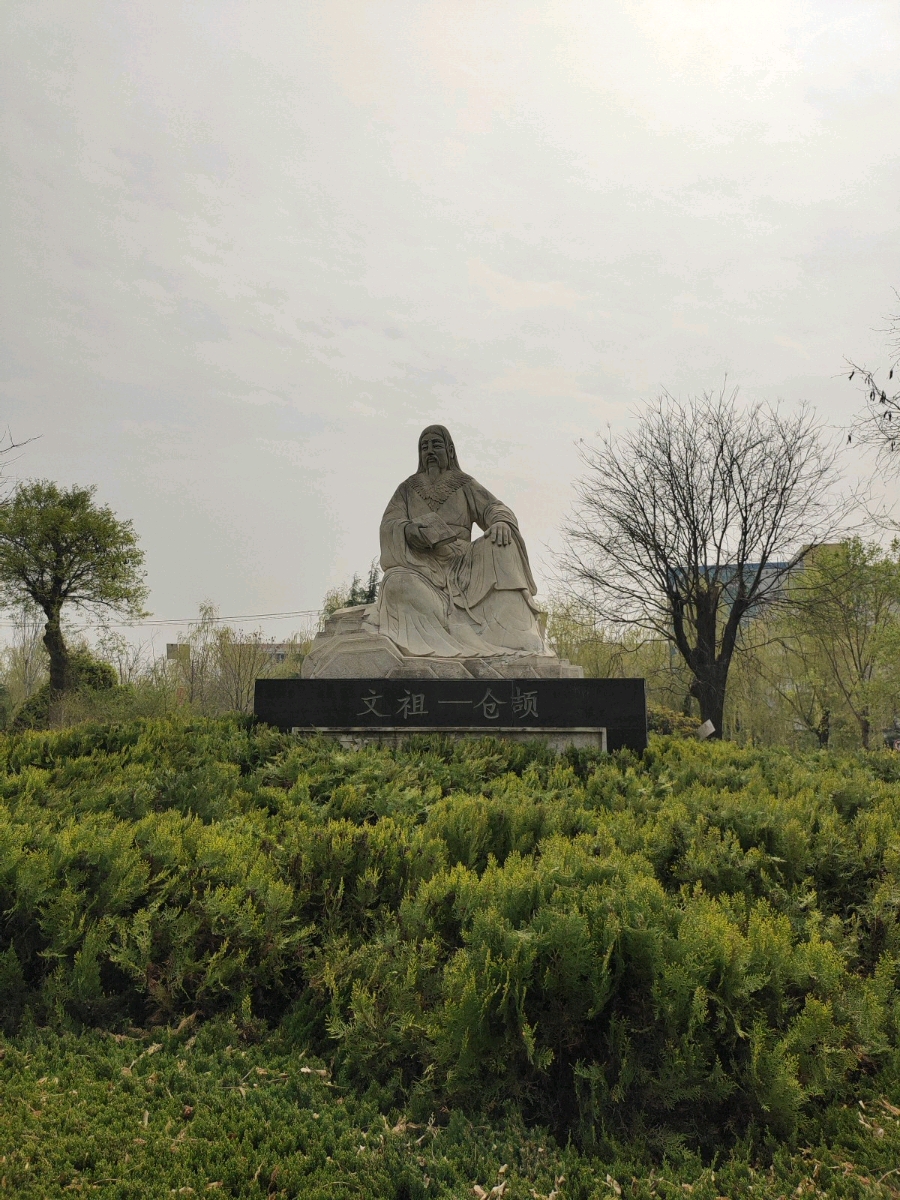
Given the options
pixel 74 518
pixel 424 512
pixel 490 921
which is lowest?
pixel 490 921

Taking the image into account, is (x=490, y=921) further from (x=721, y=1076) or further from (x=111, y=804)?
(x=111, y=804)

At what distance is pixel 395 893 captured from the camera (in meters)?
3.51

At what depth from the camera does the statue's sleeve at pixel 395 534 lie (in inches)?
306

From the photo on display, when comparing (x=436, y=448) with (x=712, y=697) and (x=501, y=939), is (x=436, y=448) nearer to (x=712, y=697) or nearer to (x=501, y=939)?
(x=501, y=939)

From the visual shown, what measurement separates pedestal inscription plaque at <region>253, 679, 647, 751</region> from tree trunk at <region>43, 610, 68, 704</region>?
11.8 meters

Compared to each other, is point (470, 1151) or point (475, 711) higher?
point (475, 711)

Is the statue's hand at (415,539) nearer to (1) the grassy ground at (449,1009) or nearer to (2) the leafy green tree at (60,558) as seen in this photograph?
(1) the grassy ground at (449,1009)

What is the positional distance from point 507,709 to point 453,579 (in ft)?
4.85

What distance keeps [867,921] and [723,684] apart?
1055 centimetres

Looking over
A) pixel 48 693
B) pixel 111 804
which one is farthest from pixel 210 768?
pixel 48 693

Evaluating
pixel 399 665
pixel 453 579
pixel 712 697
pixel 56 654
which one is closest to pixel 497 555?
pixel 453 579

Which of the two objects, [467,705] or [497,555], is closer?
[467,705]

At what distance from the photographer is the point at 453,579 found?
25.6 feet

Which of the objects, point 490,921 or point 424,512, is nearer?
point 490,921
